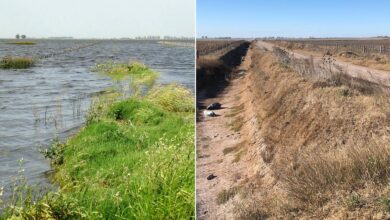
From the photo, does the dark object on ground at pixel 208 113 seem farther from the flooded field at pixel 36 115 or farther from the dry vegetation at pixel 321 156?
the flooded field at pixel 36 115

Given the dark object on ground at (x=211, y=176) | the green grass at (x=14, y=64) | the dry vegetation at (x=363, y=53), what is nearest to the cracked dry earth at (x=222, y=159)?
the dark object on ground at (x=211, y=176)

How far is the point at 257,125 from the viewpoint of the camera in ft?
29.1

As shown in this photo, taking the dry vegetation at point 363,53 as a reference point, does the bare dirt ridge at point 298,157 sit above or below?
below

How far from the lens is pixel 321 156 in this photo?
14.4 feet

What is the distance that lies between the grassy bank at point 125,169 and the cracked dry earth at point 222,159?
1.83 ft

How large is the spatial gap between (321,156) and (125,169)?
1.97 m

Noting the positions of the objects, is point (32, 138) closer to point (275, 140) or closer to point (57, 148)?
point (57, 148)

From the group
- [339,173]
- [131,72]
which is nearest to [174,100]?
[339,173]

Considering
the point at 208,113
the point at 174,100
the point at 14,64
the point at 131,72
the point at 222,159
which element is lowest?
the point at 222,159

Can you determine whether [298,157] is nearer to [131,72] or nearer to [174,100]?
[174,100]

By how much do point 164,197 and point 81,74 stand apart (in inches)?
835

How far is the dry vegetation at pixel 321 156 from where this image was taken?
3465mm

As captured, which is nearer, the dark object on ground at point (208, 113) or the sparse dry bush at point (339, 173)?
the sparse dry bush at point (339, 173)

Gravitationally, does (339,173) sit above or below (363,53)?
below
